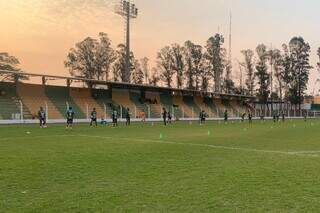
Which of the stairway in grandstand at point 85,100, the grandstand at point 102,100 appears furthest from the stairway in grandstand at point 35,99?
the stairway in grandstand at point 85,100

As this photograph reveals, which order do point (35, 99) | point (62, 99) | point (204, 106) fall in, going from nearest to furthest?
point (35, 99) → point (62, 99) → point (204, 106)

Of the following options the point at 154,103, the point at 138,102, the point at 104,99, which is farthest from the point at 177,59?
the point at 104,99

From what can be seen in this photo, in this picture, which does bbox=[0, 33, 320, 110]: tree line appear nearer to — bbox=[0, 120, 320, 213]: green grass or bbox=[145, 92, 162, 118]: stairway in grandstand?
bbox=[145, 92, 162, 118]: stairway in grandstand

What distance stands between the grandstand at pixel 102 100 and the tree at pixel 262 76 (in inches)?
910

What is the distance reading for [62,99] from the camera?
5756 cm

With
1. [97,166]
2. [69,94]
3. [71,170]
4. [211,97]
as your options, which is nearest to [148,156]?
[97,166]

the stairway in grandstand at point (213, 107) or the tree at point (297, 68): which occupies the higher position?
the tree at point (297, 68)

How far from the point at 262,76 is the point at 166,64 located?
23.8 m

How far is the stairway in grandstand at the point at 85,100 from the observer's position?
57750 mm

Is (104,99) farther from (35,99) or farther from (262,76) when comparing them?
(262,76)

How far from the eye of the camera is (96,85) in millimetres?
63250

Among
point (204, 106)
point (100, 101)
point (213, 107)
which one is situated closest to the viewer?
point (100, 101)

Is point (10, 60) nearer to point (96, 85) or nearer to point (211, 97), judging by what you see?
point (96, 85)

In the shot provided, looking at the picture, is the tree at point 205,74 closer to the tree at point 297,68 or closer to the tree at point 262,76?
the tree at point 262,76
